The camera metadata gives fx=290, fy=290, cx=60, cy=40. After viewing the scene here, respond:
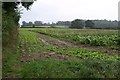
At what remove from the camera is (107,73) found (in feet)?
34.0

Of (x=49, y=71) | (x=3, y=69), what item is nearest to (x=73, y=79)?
(x=49, y=71)

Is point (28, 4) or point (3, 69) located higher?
point (28, 4)

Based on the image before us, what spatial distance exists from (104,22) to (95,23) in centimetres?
729

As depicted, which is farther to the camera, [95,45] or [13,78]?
[95,45]

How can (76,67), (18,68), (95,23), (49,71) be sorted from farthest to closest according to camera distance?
(95,23), (18,68), (76,67), (49,71)

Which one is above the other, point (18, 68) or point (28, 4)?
point (28, 4)

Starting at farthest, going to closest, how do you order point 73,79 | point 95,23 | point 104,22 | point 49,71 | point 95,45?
point 95,23, point 104,22, point 95,45, point 49,71, point 73,79

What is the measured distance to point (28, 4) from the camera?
27875 millimetres

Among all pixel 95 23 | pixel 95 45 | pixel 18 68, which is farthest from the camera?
pixel 95 23

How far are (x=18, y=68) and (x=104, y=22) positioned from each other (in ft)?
161

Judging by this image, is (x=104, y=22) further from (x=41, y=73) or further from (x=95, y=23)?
(x=41, y=73)

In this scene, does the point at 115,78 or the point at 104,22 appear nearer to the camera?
the point at 115,78

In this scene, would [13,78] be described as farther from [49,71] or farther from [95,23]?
[95,23]

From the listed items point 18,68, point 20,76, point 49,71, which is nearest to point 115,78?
point 49,71
